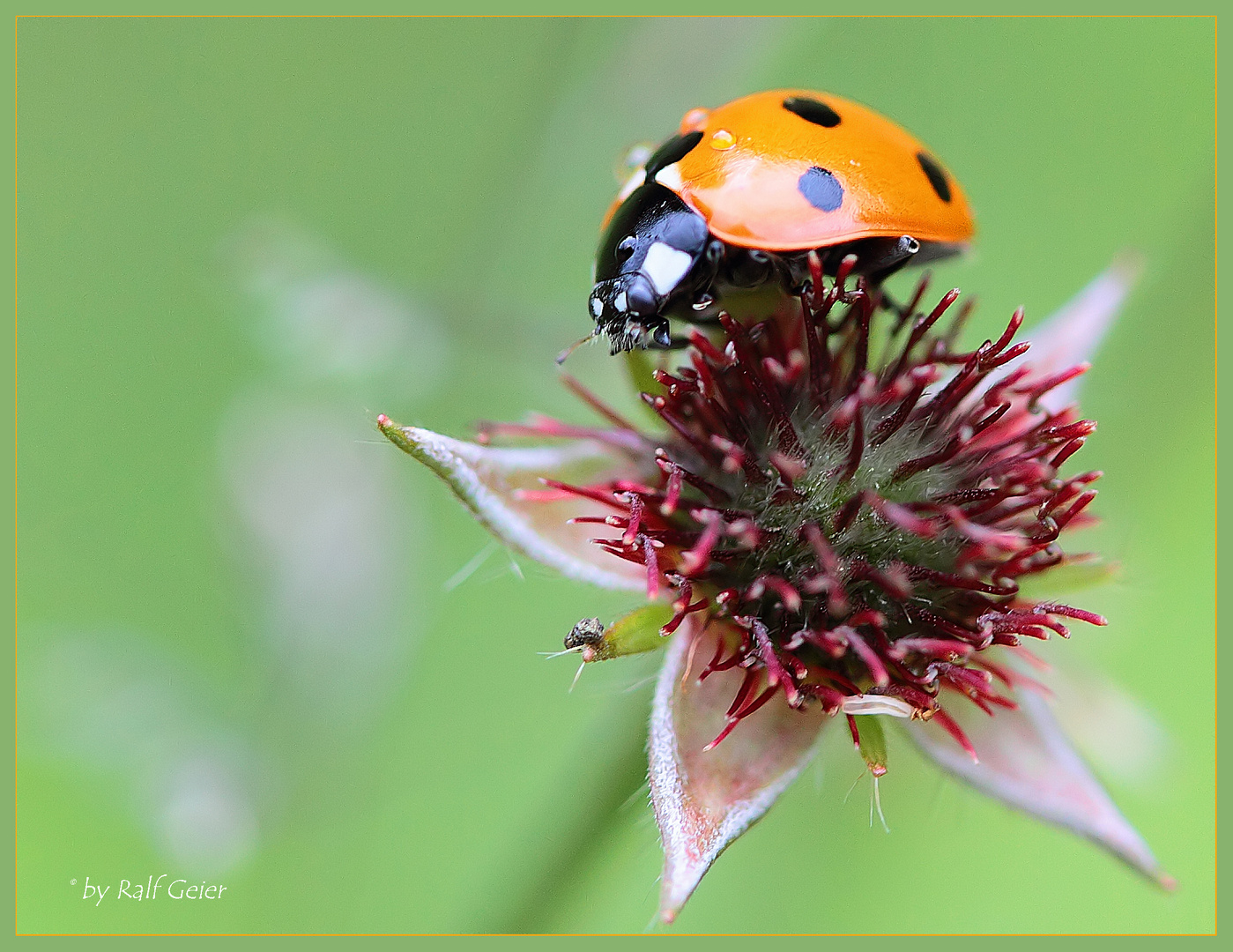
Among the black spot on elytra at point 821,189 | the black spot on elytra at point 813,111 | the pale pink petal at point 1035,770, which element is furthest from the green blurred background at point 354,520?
the black spot on elytra at point 821,189

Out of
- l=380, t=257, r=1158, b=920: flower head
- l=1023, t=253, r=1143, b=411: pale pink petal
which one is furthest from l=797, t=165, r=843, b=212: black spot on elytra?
l=1023, t=253, r=1143, b=411: pale pink petal

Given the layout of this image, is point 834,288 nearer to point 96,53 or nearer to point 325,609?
point 325,609

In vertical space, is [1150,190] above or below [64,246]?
above

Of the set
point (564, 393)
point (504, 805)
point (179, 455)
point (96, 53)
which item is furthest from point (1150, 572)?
point (96, 53)

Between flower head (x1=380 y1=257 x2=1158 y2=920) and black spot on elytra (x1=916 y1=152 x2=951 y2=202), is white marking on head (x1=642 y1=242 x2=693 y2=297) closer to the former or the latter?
flower head (x1=380 y1=257 x2=1158 y2=920)

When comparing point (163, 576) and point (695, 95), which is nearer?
point (695, 95)

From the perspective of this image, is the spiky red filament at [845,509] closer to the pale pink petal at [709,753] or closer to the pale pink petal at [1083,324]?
the pale pink petal at [709,753]

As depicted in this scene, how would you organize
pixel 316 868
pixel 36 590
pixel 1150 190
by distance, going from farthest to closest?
pixel 1150 190, pixel 36 590, pixel 316 868
